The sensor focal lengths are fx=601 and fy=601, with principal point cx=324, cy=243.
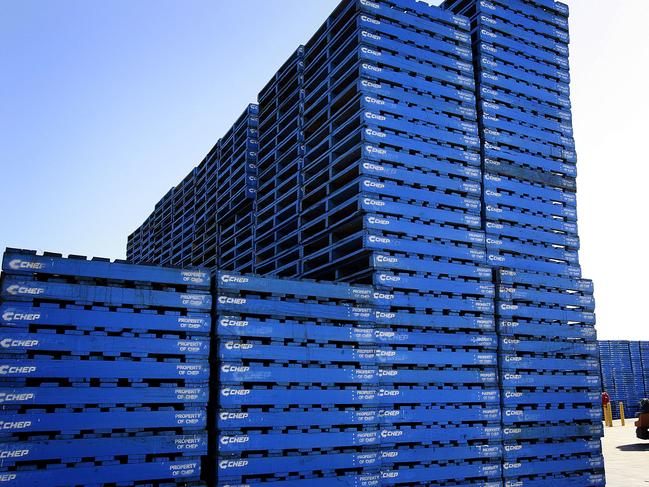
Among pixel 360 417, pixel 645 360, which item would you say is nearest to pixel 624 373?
pixel 645 360

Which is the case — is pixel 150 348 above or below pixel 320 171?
below

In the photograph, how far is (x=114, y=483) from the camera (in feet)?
19.0

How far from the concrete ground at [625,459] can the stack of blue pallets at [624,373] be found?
167 inches

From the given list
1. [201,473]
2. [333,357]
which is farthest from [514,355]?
[201,473]

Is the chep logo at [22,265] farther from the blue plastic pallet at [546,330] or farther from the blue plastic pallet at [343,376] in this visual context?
the blue plastic pallet at [546,330]

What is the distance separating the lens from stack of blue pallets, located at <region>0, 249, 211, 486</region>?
5574 mm

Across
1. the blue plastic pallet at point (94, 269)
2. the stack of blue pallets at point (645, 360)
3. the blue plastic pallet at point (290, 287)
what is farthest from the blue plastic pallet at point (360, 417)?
the stack of blue pallets at point (645, 360)

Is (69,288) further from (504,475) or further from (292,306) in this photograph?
(504,475)

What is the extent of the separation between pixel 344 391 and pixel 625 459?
295 inches

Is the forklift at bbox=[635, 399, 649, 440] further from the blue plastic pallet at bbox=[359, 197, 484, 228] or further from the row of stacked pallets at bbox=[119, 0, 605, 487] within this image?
the blue plastic pallet at bbox=[359, 197, 484, 228]

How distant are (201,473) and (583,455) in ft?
18.7

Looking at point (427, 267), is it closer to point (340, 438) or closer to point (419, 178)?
point (419, 178)

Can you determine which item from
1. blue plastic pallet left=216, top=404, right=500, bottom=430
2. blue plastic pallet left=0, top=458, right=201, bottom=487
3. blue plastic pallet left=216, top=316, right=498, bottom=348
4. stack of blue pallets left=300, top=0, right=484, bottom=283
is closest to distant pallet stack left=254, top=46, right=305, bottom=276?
stack of blue pallets left=300, top=0, right=484, bottom=283

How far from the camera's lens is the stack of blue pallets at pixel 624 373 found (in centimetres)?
2142
